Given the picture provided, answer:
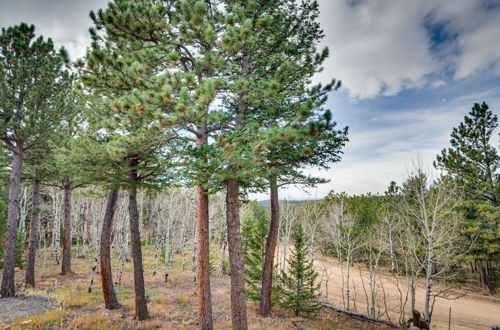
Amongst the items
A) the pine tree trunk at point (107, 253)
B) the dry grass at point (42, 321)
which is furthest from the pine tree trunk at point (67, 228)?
the dry grass at point (42, 321)

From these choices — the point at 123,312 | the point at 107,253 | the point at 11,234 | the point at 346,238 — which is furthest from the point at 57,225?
the point at 346,238

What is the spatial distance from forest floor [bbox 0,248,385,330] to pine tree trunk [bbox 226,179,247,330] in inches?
120

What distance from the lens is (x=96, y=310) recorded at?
9.84m

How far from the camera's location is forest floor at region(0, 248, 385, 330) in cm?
813

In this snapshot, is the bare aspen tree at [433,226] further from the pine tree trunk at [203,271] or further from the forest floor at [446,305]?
the pine tree trunk at [203,271]

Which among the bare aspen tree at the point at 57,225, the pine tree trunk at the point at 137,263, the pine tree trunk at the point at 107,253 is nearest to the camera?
the pine tree trunk at the point at 137,263

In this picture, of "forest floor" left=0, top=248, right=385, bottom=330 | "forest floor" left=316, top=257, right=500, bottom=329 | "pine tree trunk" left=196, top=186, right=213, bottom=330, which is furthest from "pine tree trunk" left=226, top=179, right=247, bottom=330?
"forest floor" left=316, top=257, right=500, bottom=329

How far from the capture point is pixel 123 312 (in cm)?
973

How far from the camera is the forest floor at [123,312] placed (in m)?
8.13

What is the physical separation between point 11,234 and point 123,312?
6148 millimetres

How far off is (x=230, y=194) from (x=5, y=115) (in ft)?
35.1

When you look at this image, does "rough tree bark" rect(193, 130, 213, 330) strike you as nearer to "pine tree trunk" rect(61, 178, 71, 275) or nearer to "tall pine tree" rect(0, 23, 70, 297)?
"tall pine tree" rect(0, 23, 70, 297)

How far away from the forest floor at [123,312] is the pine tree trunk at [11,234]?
71cm

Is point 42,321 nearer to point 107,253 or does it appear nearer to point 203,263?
point 107,253
